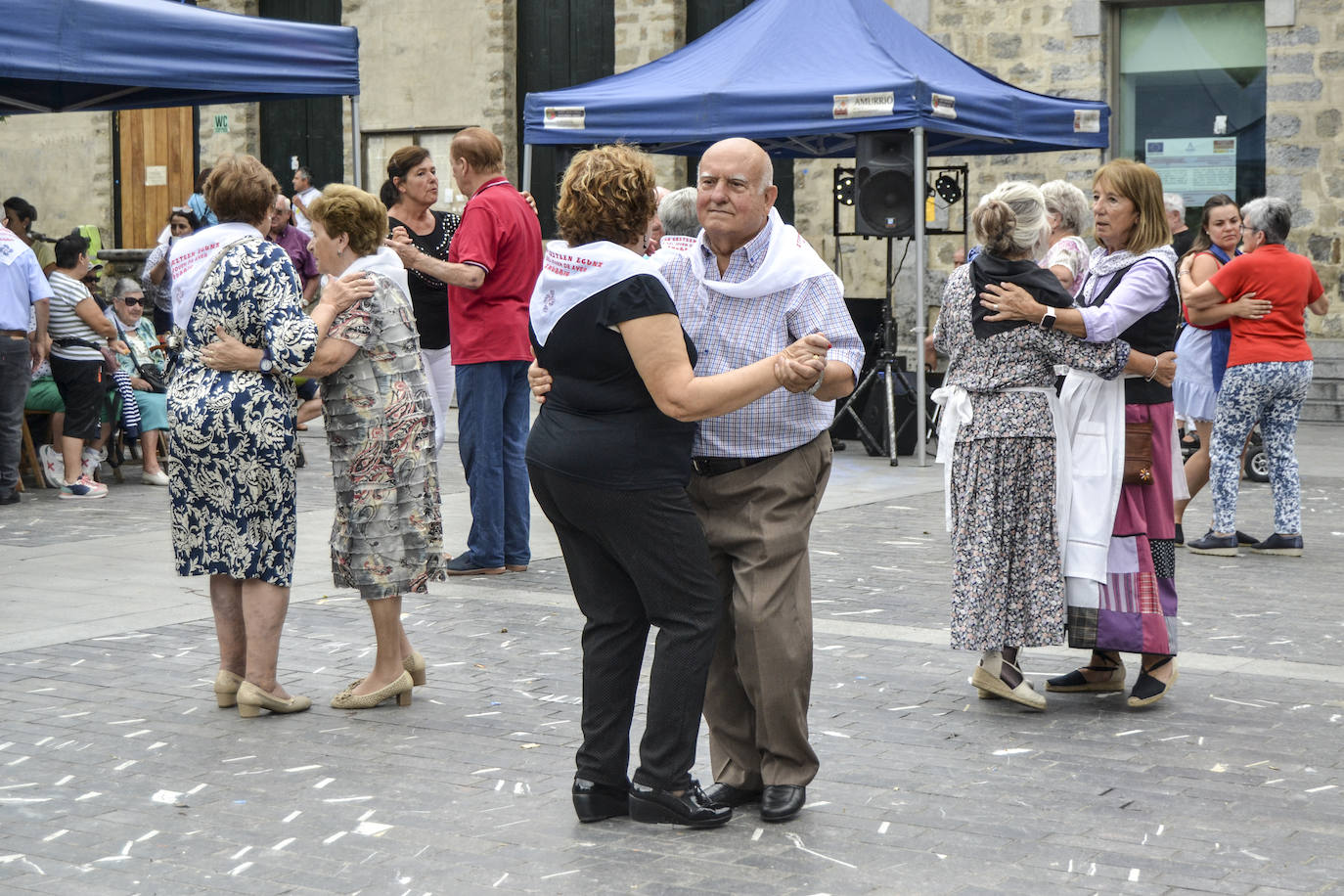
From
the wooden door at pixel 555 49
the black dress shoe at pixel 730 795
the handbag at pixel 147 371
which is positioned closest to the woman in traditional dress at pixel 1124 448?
the black dress shoe at pixel 730 795

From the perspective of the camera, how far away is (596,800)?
4469 mm

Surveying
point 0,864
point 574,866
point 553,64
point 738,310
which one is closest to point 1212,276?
point 738,310

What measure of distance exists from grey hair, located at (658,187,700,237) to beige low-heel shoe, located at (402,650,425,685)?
210 cm

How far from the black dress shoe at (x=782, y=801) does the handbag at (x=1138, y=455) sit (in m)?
1.86

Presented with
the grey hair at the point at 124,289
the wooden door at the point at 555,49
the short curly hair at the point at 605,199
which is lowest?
the short curly hair at the point at 605,199

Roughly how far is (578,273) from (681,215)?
9.20ft

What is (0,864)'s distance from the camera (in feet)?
13.7

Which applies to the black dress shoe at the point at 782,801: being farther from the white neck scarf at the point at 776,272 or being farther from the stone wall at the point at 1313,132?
the stone wall at the point at 1313,132

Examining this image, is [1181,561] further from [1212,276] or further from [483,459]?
[483,459]

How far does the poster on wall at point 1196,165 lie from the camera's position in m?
16.7

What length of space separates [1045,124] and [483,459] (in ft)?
23.2

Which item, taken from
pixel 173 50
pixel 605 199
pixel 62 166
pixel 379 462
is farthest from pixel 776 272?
pixel 62 166

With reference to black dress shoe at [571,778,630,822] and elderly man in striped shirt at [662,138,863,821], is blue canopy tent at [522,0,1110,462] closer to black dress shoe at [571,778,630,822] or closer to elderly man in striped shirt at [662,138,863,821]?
elderly man in striped shirt at [662,138,863,821]

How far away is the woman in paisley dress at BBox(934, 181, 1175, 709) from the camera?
5566 millimetres
